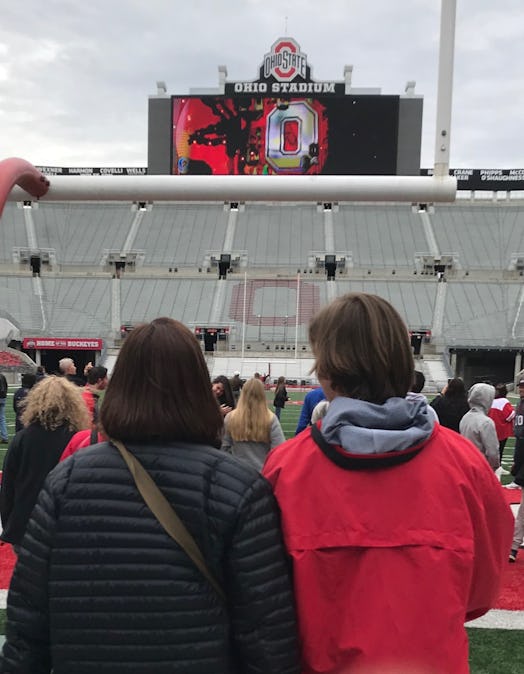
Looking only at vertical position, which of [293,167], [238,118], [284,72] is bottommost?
[293,167]

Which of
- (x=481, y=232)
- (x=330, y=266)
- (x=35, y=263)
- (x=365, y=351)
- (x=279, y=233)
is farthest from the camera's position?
(x=279, y=233)

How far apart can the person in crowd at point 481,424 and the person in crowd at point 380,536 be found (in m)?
3.94

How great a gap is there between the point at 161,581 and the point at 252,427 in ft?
10.6

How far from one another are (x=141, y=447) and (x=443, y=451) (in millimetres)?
647

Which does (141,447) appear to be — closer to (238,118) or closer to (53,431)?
(53,431)

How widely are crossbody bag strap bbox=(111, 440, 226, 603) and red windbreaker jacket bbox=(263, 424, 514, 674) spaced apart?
0.18 meters

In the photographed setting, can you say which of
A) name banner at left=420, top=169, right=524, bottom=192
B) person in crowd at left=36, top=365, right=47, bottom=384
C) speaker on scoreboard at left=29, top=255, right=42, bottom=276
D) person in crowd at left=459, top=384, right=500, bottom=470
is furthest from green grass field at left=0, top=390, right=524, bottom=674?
name banner at left=420, top=169, right=524, bottom=192

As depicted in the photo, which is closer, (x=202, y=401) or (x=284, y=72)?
(x=202, y=401)

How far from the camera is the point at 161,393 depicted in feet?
4.74

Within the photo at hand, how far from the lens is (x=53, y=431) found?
3488 millimetres

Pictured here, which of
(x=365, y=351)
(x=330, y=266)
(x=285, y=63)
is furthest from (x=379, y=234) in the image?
(x=365, y=351)

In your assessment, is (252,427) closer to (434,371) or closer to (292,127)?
(434,371)

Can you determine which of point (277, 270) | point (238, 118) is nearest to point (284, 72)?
point (238, 118)

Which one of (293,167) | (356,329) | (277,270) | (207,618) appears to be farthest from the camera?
(277,270)
